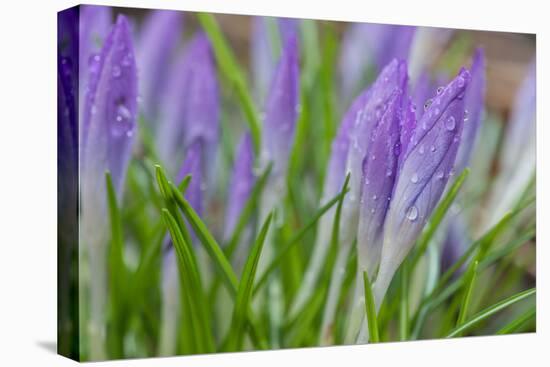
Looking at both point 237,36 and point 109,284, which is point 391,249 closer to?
point 109,284

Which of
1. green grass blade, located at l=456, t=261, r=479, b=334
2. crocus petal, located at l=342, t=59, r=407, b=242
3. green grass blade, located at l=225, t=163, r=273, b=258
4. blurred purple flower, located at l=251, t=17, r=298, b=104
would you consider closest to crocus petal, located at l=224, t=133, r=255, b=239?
green grass blade, located at l=225, t=163, r=273, b=258

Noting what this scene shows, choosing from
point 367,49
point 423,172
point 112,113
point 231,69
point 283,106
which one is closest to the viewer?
point 423,172

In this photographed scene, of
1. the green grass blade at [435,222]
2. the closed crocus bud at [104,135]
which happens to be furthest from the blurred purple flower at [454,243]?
the closed crocus bud at [104,135]

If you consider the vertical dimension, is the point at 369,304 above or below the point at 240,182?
below

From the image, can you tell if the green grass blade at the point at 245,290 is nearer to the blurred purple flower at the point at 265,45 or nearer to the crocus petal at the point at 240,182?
the crocus petal at the point at 240,182

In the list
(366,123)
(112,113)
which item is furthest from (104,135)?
(366,123)

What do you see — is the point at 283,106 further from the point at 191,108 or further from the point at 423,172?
the point at 423,172
